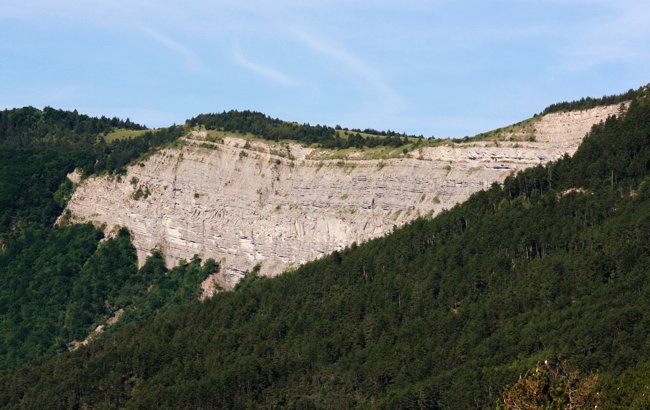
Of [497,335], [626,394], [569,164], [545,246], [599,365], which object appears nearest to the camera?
[626,394]

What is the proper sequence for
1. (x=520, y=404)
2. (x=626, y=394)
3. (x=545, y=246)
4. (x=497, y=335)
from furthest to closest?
(x=545, y=246) < (x=497, y=335) < (x=626, y=394) < (x=520, y=404)

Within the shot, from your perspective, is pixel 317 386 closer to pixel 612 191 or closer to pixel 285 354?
pixel 285 354

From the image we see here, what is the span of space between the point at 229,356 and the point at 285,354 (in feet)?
26.5

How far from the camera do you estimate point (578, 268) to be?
568 ft

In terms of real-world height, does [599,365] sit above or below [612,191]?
below

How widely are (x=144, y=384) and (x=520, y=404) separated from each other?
100m

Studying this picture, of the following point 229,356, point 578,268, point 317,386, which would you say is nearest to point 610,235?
point 578,268

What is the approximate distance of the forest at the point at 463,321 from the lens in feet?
536

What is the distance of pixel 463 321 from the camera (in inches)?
6998

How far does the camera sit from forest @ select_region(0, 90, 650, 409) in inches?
6437

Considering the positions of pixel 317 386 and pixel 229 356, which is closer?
pixel 317 386

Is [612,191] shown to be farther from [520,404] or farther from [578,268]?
[520,404]

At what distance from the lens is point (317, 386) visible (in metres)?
180

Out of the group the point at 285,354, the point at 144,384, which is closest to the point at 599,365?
the point at 285,354
